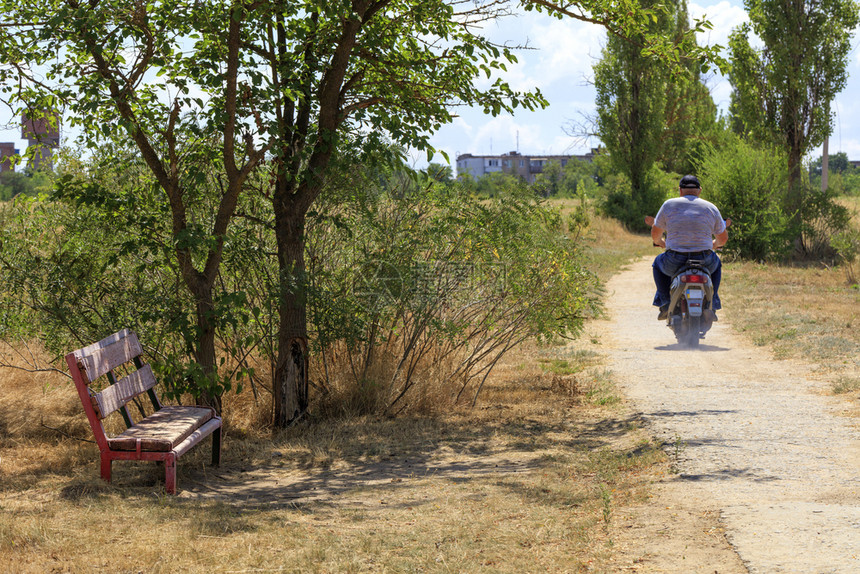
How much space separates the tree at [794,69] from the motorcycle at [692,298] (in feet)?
53.0

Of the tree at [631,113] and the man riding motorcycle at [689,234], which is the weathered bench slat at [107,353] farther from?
the tree at [631,113]

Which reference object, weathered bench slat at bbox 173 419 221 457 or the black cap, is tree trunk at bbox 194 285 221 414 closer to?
weathered bench slat at bbox 173 419 221 457

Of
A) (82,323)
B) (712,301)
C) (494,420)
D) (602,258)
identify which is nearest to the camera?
(82,323)

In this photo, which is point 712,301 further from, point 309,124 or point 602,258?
point 602,258

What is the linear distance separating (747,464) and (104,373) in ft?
13.8

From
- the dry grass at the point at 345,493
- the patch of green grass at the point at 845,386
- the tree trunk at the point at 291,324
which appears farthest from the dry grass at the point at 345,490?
the patch of green grass at the point at 845,386

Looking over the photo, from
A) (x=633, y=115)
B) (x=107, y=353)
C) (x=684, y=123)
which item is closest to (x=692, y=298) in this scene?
(x=107, y=353)

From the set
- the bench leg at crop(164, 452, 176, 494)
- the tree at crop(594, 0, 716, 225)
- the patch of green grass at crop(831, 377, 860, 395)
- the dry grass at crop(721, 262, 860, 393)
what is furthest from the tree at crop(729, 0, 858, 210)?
the bench leg at crop(164, 452, 176, 494)

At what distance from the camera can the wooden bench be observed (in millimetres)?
5648

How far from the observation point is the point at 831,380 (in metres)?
8.28

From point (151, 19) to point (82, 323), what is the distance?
246 cm

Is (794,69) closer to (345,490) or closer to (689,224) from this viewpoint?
(689,224)

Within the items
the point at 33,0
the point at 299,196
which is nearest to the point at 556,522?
the point at 299,196

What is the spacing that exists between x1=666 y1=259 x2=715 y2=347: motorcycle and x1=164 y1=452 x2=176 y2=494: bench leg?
5753 mm
